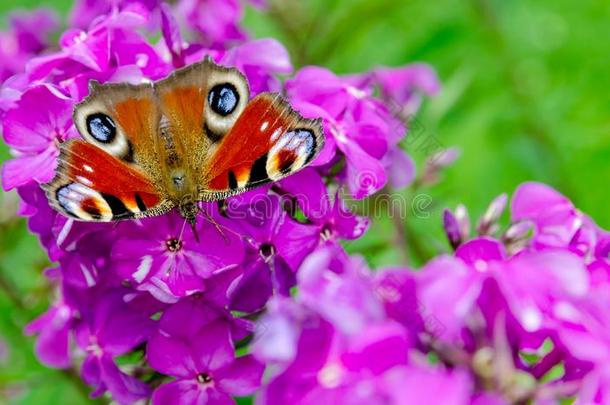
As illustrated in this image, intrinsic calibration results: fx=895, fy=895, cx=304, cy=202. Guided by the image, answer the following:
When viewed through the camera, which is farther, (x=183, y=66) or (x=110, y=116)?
(x=183, y=66)

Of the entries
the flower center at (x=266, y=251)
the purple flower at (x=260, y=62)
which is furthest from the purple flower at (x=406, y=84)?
the flower center at (x=266, y=251)

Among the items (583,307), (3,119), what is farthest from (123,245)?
(583,307)

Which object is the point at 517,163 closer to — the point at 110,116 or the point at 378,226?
the point at 378,226


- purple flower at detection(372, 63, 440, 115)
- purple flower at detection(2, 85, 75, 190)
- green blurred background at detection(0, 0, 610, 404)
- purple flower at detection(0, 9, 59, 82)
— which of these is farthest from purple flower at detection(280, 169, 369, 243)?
purple flower at detection(0, 9, 59, 82)

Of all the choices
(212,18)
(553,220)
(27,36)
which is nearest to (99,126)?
(212,18)

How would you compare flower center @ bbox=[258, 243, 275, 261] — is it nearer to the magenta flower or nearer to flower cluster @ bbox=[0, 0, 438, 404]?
flower cluster @ bbox=[0, 0, 438, 404]

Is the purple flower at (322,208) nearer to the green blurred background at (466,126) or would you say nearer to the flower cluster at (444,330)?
the flower cluster at (444,330)

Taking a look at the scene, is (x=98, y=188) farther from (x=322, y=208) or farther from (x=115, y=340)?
(x=322, y=208)
